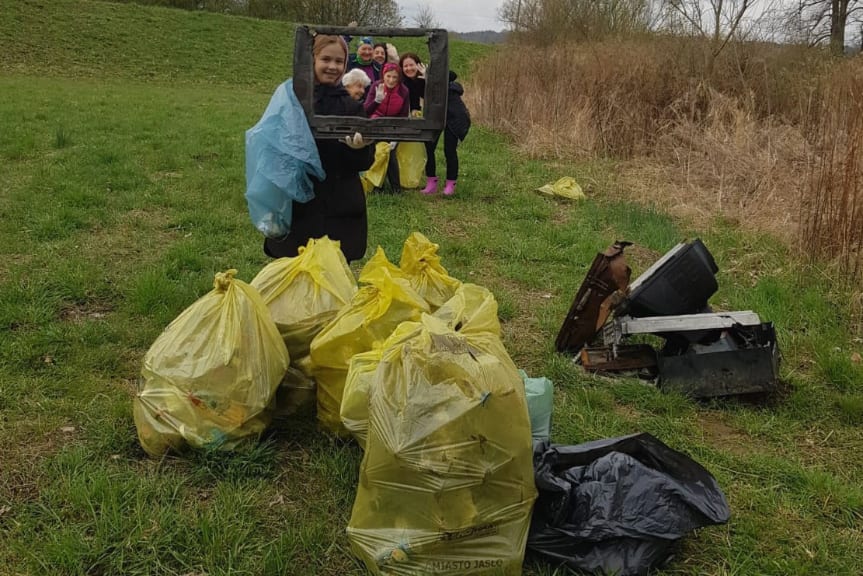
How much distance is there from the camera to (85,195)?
6125mm

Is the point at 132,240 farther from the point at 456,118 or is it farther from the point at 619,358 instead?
the point at 619,358

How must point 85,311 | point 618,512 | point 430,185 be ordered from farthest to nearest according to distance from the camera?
point 430,185
point 85,311
point 618,512

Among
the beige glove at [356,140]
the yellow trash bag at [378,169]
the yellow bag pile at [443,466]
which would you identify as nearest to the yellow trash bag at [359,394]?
the yellow bag pile at [443,466]

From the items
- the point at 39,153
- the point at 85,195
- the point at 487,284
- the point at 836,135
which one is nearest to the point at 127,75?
the point at 39,153

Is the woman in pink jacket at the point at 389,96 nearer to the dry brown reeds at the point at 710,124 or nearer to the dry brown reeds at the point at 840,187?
the dry brown reeds at the point at 710,124

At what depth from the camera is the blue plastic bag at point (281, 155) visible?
2848mm

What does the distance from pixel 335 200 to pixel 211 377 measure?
3.97 ft

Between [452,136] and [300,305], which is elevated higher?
[452,136]

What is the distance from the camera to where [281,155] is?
9.39 feet

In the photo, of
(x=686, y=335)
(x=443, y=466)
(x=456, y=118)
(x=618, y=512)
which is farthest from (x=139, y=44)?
(x=618, y=512)

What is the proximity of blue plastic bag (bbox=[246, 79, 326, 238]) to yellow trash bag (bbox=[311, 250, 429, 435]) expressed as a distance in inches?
24.8

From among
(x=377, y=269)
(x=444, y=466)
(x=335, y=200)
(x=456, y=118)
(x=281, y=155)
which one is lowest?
(x=444, y=466)

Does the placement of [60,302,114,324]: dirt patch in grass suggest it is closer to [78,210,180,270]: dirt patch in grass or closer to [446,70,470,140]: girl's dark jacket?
[78,210,180,270]: dirt patch in grass

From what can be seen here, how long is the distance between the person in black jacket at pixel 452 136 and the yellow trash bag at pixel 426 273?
4.03m
